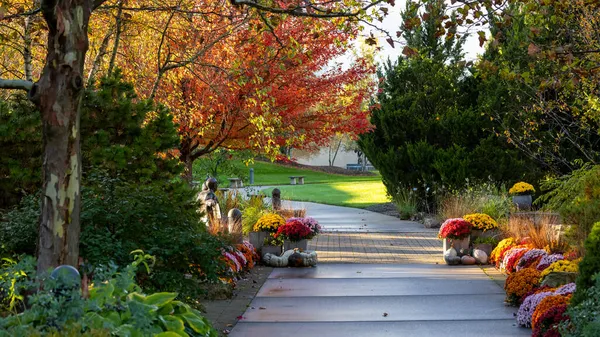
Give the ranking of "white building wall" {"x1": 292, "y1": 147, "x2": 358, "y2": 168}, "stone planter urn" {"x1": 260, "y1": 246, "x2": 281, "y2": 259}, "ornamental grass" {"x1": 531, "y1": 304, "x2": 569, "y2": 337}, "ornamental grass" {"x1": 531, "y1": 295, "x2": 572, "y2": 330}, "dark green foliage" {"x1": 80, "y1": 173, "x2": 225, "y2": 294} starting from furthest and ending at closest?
"white building wall" {"x1": 292, "y1": 147, "x2": 358, "y2": 168} → "stone planter urn" {"x1": 260, "y1": 246, "x2": 281, "y2": 259} → "ornamental grass" {"x1": 531, "y1": 295, "x2": 572, "y2": 330} → "ornamental grass" {"x1": 531, "y1": 304, "x2": 569, "y2": 337} → "dark green foliage" {"x1": 80, "y1": 173, "x2": 225, "y2": 294}

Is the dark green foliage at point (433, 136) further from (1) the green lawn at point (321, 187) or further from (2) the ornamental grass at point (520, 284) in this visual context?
(2) the ornamental grass at point (520, 284)

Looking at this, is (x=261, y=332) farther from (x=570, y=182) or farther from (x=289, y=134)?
(x=289, y=134)

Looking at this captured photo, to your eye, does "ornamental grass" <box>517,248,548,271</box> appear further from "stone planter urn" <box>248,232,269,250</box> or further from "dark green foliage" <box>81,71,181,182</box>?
"dark green foliage" <box>81,71,181,182</box>

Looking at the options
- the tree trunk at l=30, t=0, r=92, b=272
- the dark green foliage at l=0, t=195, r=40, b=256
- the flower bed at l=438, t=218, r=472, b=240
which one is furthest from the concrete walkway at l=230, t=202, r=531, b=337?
the tree trunk at l=30, t=0, r=92, b=272

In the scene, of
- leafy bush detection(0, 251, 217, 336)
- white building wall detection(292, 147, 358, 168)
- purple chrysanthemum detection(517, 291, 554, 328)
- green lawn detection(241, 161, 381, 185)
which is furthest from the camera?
white building wall detection(292, 147, 358, 168)

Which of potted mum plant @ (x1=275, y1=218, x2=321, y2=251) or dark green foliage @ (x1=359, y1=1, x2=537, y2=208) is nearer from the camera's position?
potted mum plant @ (x1=275, y1=218, x2=321, y2=251)

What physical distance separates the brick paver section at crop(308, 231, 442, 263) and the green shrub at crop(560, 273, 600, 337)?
854 centimetres

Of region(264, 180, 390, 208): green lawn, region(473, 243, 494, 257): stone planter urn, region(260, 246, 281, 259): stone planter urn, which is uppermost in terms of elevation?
region(473, 243, 494, 257): stone planter urn

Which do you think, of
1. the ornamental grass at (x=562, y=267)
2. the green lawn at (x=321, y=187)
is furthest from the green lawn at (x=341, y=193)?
the ornamental grass at (x=562, y=267)

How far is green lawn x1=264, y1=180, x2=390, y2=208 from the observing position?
121 feet

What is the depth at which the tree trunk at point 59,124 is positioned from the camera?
6547mm

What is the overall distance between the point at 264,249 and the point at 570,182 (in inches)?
217

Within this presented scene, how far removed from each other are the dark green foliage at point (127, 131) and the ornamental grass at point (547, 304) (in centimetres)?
573

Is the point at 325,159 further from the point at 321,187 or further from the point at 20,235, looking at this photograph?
the point at 20,235
